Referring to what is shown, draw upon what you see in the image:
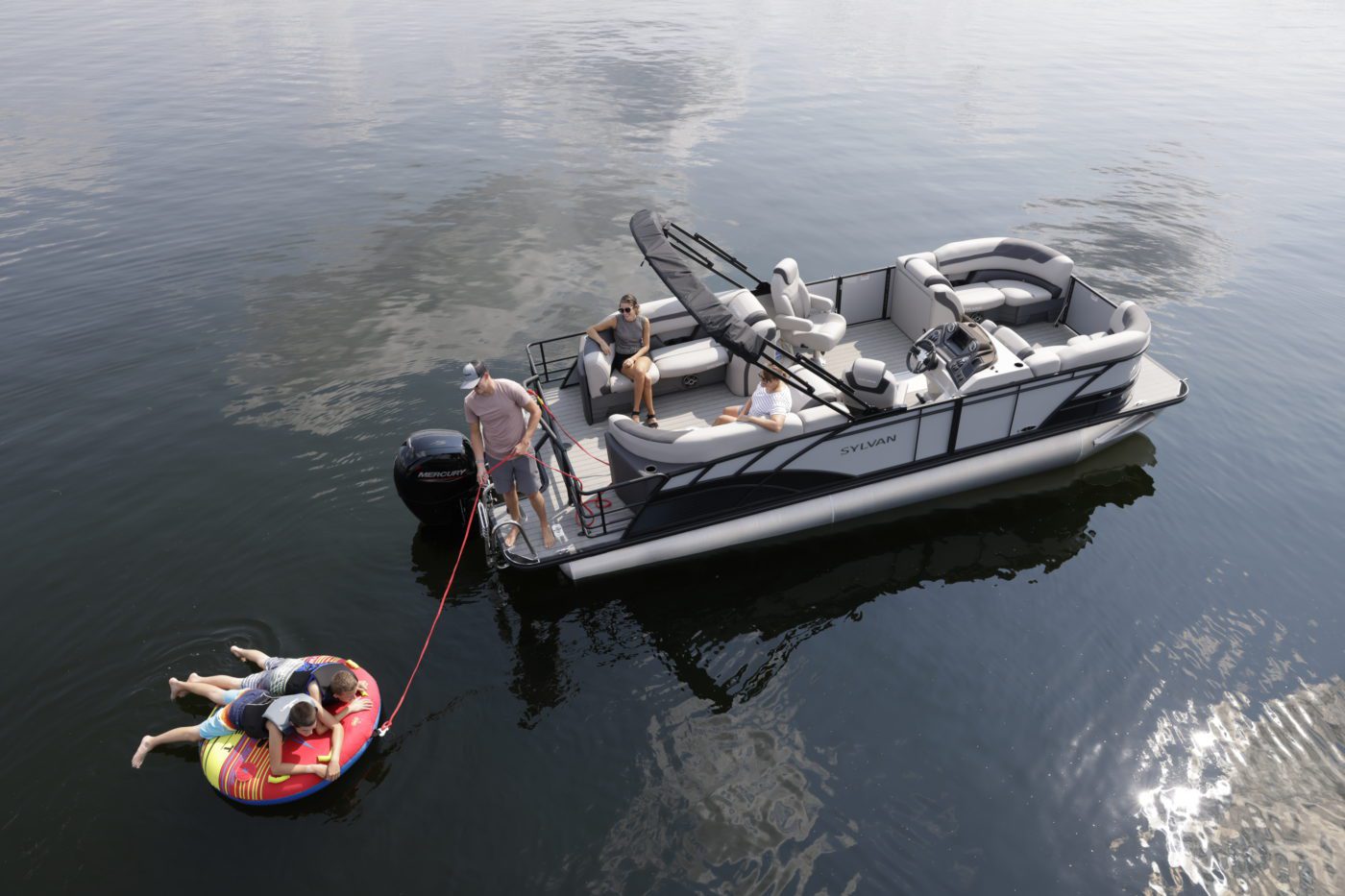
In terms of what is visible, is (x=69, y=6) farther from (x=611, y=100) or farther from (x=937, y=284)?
(x=937, y=284)

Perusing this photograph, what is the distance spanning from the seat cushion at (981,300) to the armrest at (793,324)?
267 centimetres

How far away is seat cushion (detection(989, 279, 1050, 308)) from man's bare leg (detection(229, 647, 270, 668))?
11.2m

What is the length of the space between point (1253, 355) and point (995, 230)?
7.14 m

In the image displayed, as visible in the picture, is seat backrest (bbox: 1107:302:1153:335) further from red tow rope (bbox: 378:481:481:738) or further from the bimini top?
red tow rope (bbox: 378:481:481:738)

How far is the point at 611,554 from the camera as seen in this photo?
364 inches

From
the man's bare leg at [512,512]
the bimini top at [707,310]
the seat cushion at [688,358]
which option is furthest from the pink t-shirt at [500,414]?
the seat cushion at [688,358]

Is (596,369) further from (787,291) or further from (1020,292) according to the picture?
(1020,292)

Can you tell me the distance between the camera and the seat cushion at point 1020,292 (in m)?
12.2

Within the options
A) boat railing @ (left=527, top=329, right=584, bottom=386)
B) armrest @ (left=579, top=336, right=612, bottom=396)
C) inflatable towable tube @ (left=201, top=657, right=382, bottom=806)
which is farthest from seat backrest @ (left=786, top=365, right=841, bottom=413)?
inflatable towable tube @ (left=201, top=657, right=382, bottom=806)

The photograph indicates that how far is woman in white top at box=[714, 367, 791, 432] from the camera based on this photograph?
9.05 m

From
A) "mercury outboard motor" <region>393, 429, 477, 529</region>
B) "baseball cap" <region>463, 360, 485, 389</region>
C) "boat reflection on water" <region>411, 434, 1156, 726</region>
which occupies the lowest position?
"boat reflection on water" <region>411, 434, 1156, 726</region>

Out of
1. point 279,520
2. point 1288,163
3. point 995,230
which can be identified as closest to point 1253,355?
point 995,230

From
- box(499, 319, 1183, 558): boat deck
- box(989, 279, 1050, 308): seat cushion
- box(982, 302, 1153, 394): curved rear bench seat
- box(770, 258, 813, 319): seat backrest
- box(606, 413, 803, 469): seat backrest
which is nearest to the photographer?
box(606, 413, 803, 469): seat backrest

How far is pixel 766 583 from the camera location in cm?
973
